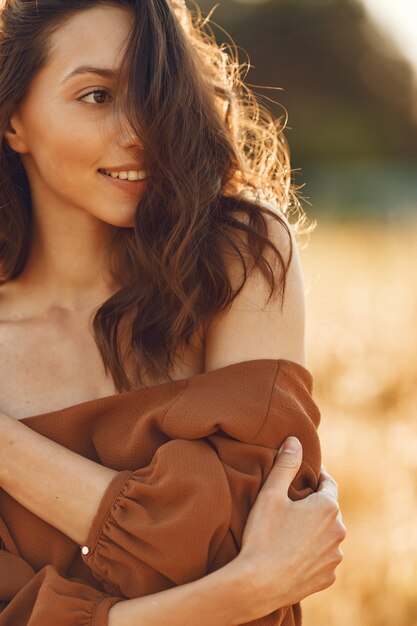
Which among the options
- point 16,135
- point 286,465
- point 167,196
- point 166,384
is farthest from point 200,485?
point 16,135

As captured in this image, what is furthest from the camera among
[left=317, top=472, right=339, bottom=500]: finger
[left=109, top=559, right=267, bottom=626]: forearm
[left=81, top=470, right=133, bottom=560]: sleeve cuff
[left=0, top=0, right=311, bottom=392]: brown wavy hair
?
[left=0, top=0, right=311, bottom=392]: brown wavy hair

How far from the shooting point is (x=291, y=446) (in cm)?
206

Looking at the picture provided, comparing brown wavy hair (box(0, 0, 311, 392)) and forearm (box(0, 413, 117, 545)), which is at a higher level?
brown wavy hair (box(0, 0, 311, 392))

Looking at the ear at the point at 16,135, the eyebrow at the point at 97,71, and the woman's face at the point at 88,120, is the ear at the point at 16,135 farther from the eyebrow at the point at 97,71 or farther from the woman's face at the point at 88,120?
A: the eyebrow at the point at 97,71

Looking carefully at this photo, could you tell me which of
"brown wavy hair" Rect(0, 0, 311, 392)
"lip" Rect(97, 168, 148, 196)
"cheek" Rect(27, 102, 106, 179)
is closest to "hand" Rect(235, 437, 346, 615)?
"brown wavy hair" Rect(0, 0, 311, 392)

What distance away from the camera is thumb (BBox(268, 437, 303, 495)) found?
2.03 metres

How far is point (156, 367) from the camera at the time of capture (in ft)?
7.33

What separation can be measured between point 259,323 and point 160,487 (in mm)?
439

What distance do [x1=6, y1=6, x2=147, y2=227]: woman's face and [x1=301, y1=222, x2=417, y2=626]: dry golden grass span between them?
1617mm

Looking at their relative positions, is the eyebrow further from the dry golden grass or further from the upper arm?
the dry golden grass

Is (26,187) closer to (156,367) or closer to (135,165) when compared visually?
(135,165)

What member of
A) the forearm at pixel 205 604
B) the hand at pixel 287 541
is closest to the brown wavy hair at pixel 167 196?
the hand at pixel 287 541

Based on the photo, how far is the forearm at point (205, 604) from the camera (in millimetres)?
1910

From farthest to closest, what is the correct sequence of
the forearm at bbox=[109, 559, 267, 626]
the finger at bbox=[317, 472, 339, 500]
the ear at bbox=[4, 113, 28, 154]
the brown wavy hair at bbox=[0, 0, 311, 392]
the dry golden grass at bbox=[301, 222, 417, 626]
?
1. the dry golden grass at bbox=[301, 222, 417, 626]
2. the ear at bbox=[4, 113, 28, 154]
3. the brown wavy hair at bbox=[0, 0, 311, 392]
4. the finger at bbox=[317, 472, 339, 500]
5. the forearm at bbox=[109, 559, 267, 626]
